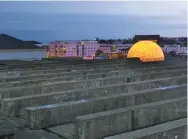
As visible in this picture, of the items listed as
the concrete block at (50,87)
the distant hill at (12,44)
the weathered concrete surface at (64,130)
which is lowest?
the weathered concrete surface at (64,130)

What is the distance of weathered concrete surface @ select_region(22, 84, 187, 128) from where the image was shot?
337 inches

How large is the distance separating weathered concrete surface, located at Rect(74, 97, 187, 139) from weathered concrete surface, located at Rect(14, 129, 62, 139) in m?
0.90

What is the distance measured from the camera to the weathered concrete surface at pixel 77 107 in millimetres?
8562

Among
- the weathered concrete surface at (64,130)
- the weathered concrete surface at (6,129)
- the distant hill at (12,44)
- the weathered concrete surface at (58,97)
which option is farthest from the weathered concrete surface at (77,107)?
the distant hill at (12,44)

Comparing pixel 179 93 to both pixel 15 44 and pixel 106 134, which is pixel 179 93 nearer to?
pixel 106 134

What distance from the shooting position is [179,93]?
11.1 meters

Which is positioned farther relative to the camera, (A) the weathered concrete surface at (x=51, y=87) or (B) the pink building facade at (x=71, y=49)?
(B) the pink building facade at (x=71, y=49)

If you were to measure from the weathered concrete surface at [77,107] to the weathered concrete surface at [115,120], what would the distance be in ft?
4.43

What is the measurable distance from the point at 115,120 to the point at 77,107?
5.56ft

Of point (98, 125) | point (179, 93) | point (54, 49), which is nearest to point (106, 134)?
point (98, 125)

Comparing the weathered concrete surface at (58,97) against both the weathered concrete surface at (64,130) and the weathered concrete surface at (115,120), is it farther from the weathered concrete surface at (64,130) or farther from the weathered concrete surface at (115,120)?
the weathered concrete surface at (115,120)

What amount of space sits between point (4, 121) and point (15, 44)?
122ft

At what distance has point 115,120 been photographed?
7.78 meters

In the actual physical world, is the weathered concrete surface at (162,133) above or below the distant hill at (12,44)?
below
